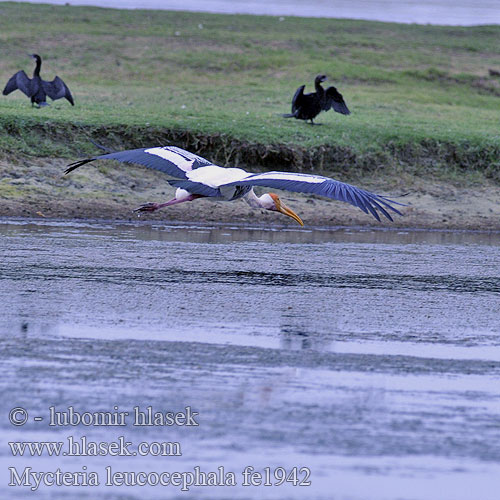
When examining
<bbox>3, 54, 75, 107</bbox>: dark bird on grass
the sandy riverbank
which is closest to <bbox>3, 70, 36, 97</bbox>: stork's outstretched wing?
<bbox>3, 54, 75, 107</bbox>: dark bird on grass

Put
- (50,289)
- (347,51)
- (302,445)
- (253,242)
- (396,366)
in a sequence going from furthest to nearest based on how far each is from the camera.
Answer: (347,51)
(253,242)
(50,289)
(396,366)
(302,445)

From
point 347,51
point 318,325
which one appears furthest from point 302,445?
point 347,51

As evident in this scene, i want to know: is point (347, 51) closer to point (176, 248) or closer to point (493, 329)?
point (176, 248)

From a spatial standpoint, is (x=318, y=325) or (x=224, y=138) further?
(x=224, y=138)

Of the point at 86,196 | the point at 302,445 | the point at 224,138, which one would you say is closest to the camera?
the point at 302,445

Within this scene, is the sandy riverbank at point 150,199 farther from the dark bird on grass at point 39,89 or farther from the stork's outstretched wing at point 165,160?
the stork's outstretched wing at point 165,160

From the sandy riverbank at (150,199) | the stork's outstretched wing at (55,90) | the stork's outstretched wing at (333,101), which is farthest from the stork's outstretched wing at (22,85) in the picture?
the stork's outstretched wing at (333,101)

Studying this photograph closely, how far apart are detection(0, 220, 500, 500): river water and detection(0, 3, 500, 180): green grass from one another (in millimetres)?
5039

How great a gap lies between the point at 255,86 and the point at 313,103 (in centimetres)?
662

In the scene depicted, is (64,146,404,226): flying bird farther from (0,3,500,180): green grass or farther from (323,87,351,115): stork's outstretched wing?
(323,87,351,115): stork's outstretched wing

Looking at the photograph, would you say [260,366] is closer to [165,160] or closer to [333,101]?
[165,160]

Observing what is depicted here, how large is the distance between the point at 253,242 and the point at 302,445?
736 centimetres

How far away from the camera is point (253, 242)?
12.3m

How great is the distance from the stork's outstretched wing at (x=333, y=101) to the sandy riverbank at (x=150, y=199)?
9.53 feet
